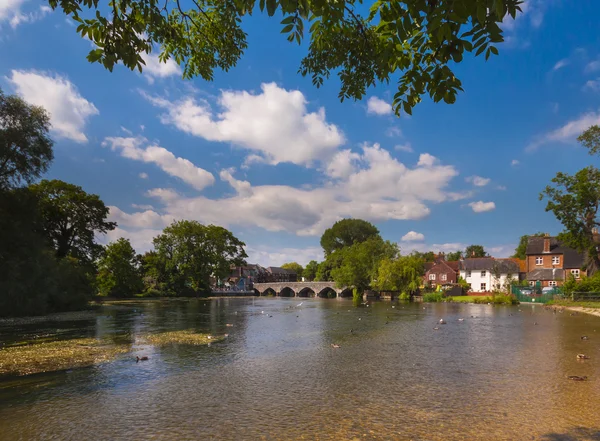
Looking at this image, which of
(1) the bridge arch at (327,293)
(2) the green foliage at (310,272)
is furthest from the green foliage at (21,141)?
(2) the green foliage at (310,272)

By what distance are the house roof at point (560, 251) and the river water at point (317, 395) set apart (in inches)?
2573

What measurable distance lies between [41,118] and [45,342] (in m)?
25.8

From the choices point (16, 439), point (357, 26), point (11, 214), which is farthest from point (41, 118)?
point (357, 26)

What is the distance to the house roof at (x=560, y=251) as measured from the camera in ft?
246

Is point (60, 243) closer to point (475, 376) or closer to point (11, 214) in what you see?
point (11, 214)

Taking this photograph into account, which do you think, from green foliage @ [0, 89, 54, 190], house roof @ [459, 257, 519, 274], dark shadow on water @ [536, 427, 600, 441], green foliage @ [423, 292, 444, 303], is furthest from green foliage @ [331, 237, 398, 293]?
dark shadow on water @ [536, 427, 600, 441]

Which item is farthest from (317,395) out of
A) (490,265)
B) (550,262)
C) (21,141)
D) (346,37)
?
(490,265)

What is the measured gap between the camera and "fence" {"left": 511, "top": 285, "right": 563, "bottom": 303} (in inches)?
2283

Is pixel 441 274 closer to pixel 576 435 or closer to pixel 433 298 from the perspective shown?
pixel 433 298

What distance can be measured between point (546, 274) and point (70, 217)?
8549cm

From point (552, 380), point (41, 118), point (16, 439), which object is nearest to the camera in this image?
point (16, 439)

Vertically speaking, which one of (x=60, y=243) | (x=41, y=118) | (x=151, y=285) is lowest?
(x=151, y=285)

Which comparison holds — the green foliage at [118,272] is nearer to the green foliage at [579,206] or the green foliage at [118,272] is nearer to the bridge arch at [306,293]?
the bridge arch at [306,293]

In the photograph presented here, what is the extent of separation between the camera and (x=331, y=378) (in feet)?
45.9
